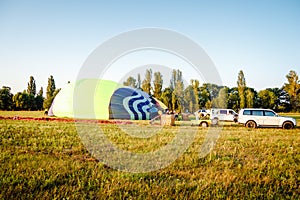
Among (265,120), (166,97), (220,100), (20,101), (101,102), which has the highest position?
(20,101)

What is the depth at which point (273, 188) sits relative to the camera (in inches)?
201

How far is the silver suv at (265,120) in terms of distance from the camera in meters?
20.8

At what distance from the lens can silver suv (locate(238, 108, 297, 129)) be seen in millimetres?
20750

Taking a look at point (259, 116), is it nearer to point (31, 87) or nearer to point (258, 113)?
point (258, 113)

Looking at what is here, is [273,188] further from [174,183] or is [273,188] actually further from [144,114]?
[144,114]

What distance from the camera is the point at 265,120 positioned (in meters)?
21.3

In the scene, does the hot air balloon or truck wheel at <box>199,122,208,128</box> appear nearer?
truck wheel at <box>199,122,208,128</box>

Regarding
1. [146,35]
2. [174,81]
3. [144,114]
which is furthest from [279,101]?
[146,35]

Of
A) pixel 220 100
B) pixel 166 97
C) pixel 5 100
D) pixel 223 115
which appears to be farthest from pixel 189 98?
pixel 5 100

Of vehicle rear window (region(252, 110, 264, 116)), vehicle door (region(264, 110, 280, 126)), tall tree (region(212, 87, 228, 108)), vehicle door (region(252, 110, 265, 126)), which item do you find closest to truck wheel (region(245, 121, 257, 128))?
vehicle door (region(252, 110, 265, 126))

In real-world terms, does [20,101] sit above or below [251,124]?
above

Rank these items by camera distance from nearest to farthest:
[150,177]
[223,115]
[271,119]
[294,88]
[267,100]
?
[150,177] < [271,119] < [223,115] < [294,88] < [267,100]

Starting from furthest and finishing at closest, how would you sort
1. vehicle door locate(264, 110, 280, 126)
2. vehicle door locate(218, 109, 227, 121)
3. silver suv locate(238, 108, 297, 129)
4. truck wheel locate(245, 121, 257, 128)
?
1. vehicle door locate(218, 109, 227, 121)
2. truck wheel locate(245, 121, 257, 128)
3. vehicle door locate(264, 110, 280, 126)
4. silver suv locate(238, 108, 297, 129)

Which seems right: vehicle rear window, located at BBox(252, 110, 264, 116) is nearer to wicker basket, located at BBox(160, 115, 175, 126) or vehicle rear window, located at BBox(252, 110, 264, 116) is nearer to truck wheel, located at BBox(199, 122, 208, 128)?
truck wheel, located at BBox(199, 122, 208, 128)
